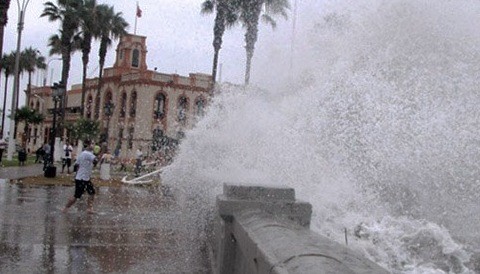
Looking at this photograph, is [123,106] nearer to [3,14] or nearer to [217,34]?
[217,34]

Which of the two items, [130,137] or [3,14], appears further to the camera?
[130,137]

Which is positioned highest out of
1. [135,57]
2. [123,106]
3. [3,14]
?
[135,57]

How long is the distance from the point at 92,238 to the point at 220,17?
2648 cm

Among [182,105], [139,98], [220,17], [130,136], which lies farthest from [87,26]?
[130,136]

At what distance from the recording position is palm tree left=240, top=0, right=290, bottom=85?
2114 centimetres

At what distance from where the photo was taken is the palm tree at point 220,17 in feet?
110

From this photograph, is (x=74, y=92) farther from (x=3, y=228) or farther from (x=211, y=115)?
(x=3, y=228)

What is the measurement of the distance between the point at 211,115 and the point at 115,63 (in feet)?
172

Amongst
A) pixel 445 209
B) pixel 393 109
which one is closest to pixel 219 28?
pixel 393 109

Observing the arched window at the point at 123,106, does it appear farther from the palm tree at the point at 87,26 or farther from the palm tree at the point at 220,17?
the palm tree at the point at 220,17

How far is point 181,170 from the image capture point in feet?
49.4

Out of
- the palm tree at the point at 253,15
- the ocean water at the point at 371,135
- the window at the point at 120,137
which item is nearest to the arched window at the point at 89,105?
the window at the point at 120,137

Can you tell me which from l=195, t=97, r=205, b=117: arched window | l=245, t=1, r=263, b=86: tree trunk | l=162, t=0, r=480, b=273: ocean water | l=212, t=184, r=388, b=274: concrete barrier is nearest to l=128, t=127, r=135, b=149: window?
l=195, t=97, r=205, b=117: arched window

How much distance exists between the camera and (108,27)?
161 feet
